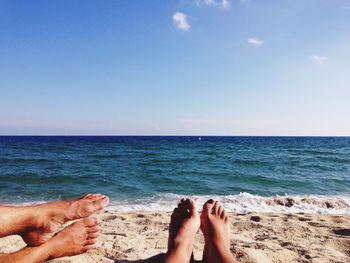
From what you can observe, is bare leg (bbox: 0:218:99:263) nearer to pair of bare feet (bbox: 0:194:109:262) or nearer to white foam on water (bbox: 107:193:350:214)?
pair of bare feet (bbox: 0:194:109:262)

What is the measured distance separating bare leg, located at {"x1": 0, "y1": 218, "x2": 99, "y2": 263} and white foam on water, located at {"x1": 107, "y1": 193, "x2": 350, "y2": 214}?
7.89 ft

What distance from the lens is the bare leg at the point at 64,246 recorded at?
4.65 ft

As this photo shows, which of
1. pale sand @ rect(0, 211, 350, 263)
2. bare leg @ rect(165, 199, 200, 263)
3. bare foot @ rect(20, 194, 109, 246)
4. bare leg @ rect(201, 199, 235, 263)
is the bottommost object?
pale sand @ rect(0, 211, 350, 263)

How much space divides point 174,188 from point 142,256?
435 cm

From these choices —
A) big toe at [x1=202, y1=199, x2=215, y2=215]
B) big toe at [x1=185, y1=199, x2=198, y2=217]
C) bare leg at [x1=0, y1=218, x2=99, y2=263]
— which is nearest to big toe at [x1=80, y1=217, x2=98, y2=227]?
bare leg at [x1=0, y1=218, x2=99, y2=263]

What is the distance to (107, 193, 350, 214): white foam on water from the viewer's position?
13.6ft

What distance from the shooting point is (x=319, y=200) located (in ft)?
15.5

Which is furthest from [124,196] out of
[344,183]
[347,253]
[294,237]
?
[344,183]

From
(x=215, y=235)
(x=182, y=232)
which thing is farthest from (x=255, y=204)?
(x=182, y=232)

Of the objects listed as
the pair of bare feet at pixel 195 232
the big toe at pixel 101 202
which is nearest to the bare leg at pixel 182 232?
the pair of bare feet at pixel 195 232

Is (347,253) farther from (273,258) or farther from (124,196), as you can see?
A: (124,196)

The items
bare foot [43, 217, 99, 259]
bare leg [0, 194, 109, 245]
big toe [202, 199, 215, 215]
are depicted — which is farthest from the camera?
big toe [202, 199, 215, 215]

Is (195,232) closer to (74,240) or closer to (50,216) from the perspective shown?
(74,240)

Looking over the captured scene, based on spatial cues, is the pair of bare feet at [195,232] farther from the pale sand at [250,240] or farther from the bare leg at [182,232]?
the pale sand at [250,240]
